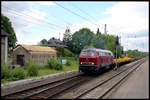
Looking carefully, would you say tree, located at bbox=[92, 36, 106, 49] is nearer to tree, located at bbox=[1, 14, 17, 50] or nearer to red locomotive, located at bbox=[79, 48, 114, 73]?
red locomotive, located at bbox=[79, 48, 114, 73]

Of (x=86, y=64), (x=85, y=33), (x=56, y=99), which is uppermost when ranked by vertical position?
(x=85, y=33)

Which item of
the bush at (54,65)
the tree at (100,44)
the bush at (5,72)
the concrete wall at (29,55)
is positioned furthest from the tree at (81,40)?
the bush at (5,72)

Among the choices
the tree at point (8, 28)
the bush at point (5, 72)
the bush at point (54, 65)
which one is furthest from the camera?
the tree at point (8, 28)

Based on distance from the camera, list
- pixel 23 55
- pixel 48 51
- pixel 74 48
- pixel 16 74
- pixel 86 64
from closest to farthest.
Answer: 1. pixel 16 74
2. pixel 86 64
3. pixel 23 55
4. pixel 48 51
5. pixel 74 48

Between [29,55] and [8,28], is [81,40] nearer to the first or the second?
[8,28]

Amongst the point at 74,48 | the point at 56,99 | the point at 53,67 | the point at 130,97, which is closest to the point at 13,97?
the point at 56,99

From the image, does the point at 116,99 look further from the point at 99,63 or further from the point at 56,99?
the point at 99,63

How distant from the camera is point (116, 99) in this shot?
9.01m

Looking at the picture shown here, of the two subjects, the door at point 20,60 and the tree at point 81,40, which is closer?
the door at point 20,60

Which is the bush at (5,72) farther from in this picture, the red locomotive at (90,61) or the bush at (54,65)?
the bush at (54,65)

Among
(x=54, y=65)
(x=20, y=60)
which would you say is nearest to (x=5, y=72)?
(x=54, y=65)

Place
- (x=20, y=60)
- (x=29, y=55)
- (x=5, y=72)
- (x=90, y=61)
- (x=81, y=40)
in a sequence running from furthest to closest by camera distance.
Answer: (x=81, y=40) → (x=20, y=60) → (x=29, y=55) → (x=90, y=61) → (x=5, y=72)

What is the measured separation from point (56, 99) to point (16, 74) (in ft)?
23.7

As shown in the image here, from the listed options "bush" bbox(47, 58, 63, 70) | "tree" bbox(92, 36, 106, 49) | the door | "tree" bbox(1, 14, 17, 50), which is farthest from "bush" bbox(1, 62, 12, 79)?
"tree" bbox(92, 36, 106, 49)
